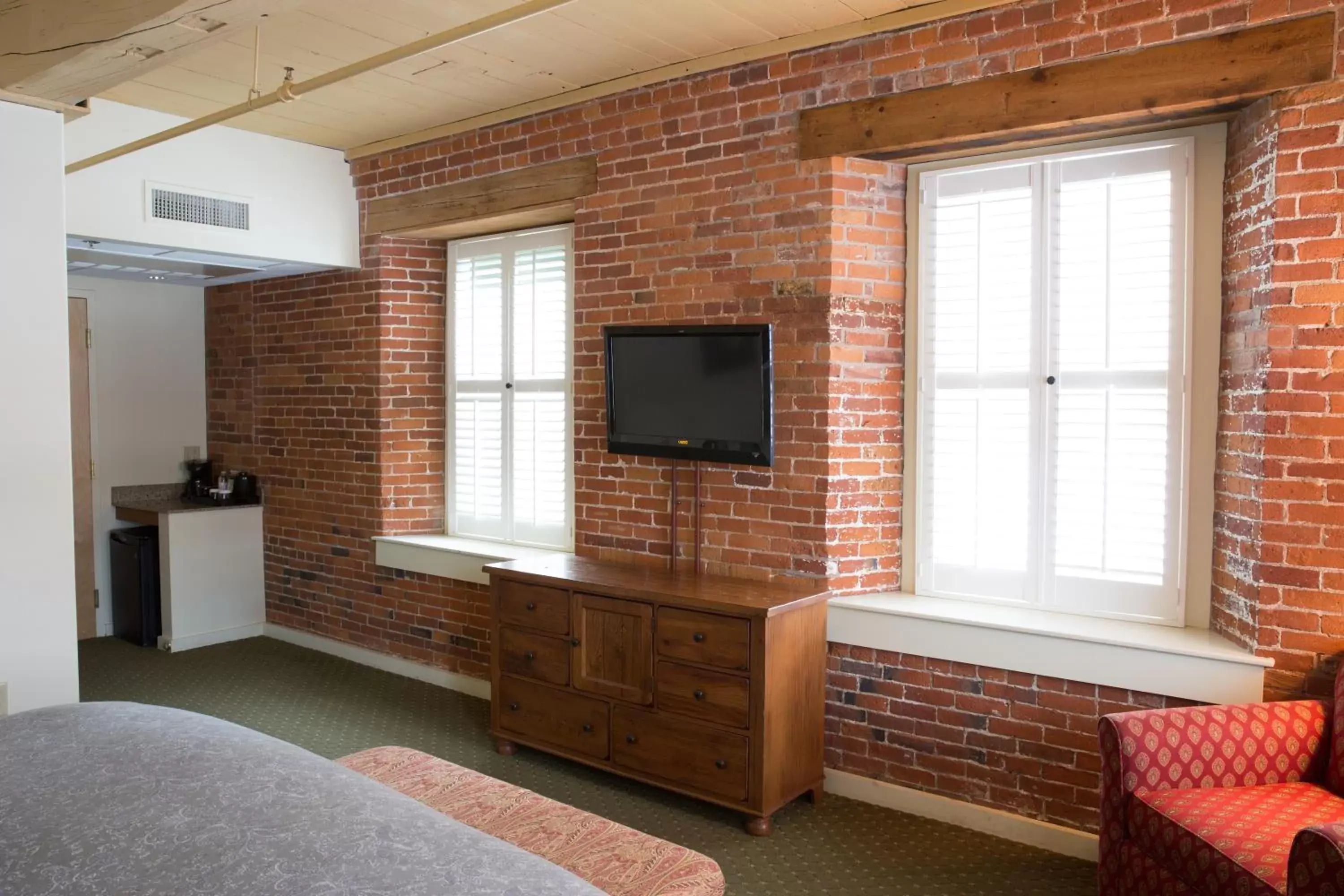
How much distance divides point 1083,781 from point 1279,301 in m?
1.73

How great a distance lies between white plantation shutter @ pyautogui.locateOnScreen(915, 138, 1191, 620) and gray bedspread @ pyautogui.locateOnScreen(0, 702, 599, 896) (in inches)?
103

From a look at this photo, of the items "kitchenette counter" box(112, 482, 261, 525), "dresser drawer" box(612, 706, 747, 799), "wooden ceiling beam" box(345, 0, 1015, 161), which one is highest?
"wooden ceiling beam" box(345, 0, 1015, 161)

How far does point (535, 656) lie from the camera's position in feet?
13.9

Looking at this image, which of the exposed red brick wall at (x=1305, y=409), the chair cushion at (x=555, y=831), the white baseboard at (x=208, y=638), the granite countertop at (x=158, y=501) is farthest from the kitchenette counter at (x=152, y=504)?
the exposed red brick wall at (x=1305, y=409)

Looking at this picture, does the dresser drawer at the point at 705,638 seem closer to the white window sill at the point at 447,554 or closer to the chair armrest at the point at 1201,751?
the chair armrest at the point at 1201,751

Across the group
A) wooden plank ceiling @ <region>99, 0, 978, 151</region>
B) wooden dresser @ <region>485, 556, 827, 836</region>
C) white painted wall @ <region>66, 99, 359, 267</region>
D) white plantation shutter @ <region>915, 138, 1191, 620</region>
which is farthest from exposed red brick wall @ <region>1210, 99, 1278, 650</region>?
white painted wall @ <region>66, 99, 359, 267</region>

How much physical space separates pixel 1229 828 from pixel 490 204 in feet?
13.8

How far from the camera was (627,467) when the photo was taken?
14.9ft

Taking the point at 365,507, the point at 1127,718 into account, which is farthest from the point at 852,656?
the point at 365,507

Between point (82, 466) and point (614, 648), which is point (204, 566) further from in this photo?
point (614, 648)

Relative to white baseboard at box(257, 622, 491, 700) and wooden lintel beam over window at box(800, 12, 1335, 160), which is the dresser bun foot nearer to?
white baseboard at box(257, 622, 491, 700)

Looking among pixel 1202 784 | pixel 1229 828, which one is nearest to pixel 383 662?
pixel 1202 784

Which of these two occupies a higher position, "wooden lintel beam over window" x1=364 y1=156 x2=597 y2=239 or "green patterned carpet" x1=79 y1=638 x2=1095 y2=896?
"wooden lintel beam over window" x1=364 y1=156 x2=597 y2=239

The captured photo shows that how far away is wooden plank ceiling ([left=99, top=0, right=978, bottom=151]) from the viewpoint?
11.7 feet
